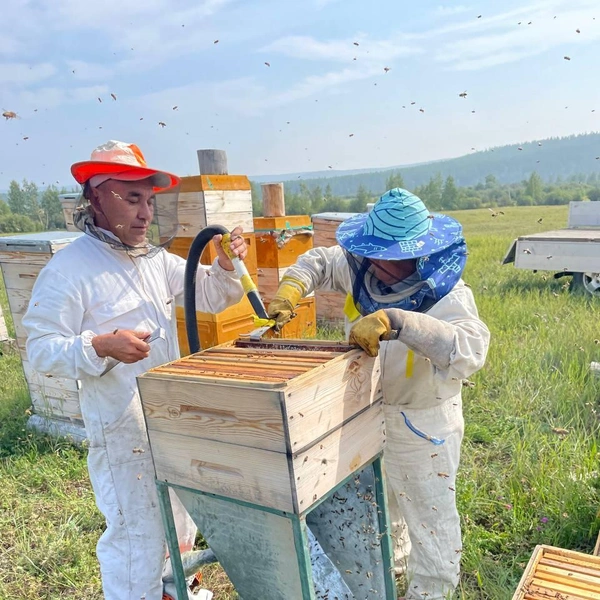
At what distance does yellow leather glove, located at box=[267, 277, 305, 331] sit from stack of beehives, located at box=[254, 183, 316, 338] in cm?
340

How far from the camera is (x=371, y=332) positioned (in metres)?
1.72

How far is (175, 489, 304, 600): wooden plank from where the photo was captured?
5.56 feet

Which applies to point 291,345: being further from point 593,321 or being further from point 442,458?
point 593,321

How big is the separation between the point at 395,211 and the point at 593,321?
16.0ft

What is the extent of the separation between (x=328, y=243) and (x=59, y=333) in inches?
193

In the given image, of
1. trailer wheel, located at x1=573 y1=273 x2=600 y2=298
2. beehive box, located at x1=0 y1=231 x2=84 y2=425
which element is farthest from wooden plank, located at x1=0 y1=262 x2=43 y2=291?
trailer wheel, located at x1=573 y1=273 x2=600 y2=298

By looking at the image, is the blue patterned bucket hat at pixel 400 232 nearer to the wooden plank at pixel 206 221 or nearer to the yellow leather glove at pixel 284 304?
the yellow leather glove at pixel 284 304

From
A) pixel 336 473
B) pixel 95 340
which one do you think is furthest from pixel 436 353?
pixel 95 340

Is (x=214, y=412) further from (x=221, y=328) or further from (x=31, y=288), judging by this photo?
(x=31, y=288)

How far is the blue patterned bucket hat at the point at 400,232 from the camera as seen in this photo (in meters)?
1.99

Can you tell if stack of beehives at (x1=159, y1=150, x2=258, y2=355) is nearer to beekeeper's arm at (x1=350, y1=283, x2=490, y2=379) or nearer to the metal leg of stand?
the metal leg of stand

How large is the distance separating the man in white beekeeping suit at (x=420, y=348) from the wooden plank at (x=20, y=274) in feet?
9.34

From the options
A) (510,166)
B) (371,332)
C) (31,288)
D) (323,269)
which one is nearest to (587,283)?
(323,269)

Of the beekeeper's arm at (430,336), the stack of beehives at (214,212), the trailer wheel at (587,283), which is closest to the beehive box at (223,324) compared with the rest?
the stack of beehives at (214,212)
